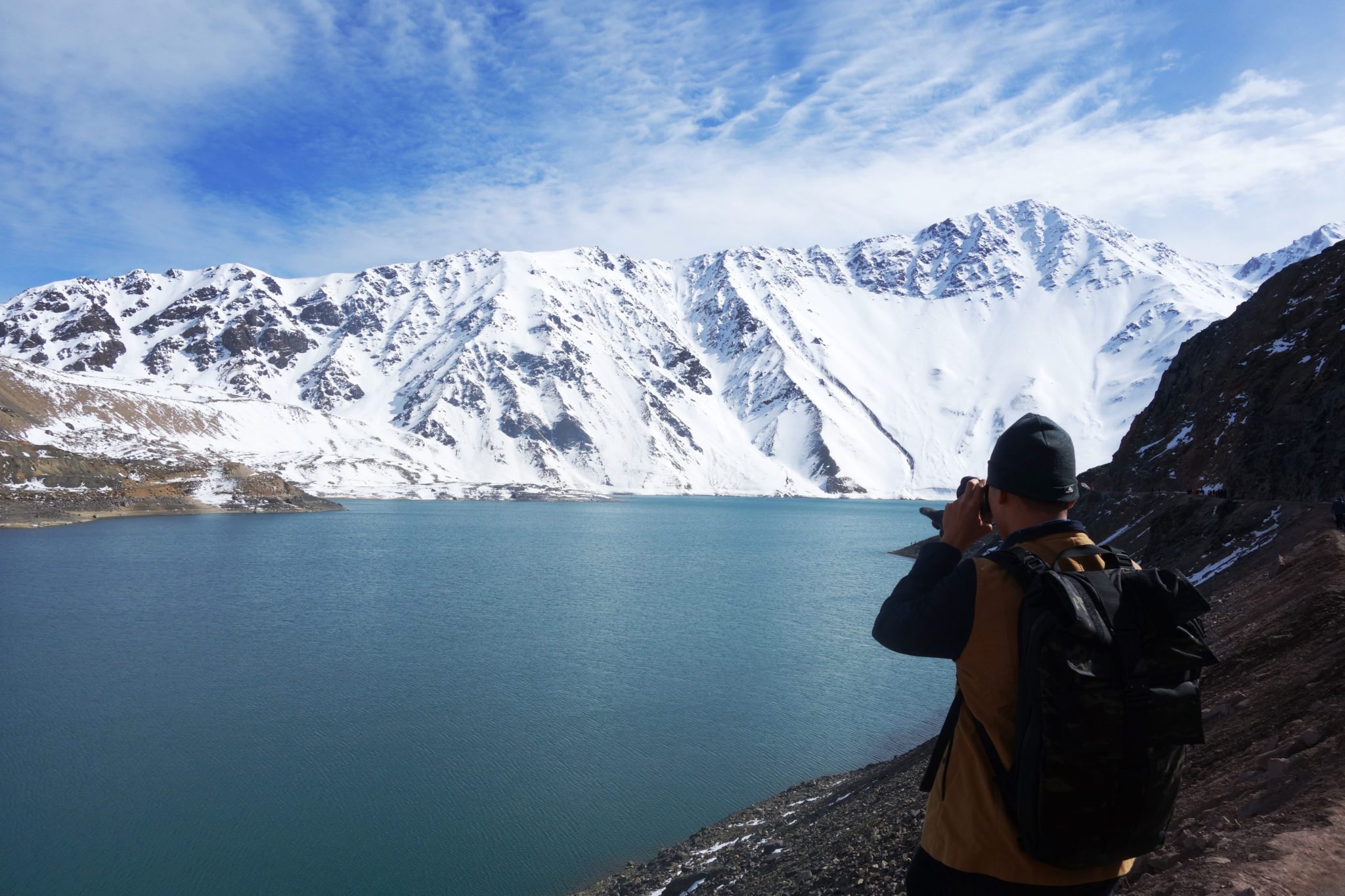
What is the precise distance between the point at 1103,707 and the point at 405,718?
2173 centimetres

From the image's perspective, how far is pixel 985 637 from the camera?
2645 millimetres

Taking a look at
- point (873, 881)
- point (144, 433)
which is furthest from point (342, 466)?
point (873, 881)

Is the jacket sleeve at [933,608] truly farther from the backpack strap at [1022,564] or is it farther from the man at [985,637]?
the backpack strap at [1022,564]

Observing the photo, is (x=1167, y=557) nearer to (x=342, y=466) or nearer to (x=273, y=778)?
(x=273, y=778)

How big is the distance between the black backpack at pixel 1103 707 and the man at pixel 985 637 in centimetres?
10

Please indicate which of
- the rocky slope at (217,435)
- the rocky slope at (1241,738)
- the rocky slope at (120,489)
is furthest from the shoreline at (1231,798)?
the rocky slope at (217,435)

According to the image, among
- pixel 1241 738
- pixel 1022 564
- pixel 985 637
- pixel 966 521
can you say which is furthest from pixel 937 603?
pixel 1241 738

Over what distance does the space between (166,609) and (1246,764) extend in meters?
40.9

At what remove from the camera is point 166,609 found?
35.8 metres

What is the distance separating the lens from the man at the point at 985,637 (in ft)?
8.61

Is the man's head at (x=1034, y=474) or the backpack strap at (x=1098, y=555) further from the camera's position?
the man's head at (x=1034, y=474)

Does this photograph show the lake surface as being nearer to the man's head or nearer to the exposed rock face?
the exposed rock face

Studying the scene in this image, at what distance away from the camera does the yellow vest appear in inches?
103

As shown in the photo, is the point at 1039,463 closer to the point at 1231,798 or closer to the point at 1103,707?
the point at 1103,707
